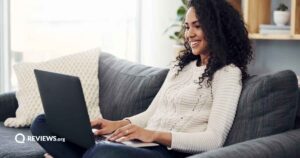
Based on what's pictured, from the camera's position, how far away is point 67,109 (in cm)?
161

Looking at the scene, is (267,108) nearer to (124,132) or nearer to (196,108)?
(196,108)

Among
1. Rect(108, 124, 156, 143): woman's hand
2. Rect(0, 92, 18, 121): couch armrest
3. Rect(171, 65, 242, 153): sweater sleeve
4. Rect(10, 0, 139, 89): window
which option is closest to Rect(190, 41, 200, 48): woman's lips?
Rect(171, 65, 242, 153): sweater sleeve

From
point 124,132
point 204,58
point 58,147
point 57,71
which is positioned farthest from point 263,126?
point 57,71

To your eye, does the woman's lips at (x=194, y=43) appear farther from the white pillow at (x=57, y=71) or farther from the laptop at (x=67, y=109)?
the white pillow at (x=57, y=71)

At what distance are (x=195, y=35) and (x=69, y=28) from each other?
6.87 ft

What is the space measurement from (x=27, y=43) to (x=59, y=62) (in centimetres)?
104

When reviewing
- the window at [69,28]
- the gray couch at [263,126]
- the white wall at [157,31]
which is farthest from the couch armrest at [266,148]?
the window at [69,28]

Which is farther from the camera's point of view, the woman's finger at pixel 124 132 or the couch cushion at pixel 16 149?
the couch cushion at pixel 16 149

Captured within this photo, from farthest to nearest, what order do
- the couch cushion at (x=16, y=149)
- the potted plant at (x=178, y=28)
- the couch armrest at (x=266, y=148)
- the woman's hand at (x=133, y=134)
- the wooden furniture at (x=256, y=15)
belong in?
the potted plant at (x=178, y=28) → the wooden furniture at (x=256, y=15) → the couch cushion at (x=16, y=149) → the woman's hand at (x=133, y=134) → the couch armrest at (x=266, y=148)

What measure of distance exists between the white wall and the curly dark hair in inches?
70.5

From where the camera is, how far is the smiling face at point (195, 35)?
73.2 inches

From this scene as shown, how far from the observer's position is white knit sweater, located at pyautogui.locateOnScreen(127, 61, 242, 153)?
1.68m

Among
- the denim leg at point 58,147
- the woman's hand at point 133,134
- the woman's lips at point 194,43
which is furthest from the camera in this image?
the woman's lips at point 194,43

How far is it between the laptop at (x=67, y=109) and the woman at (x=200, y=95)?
0.05 metres
